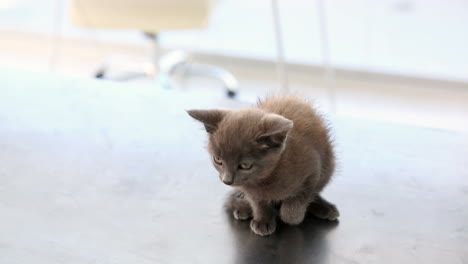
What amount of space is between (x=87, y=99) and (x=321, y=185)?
642 millimetres

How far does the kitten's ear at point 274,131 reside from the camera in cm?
82

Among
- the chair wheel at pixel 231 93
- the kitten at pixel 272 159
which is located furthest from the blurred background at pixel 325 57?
the kitten at pixel 272 159

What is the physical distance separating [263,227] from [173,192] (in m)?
0.19

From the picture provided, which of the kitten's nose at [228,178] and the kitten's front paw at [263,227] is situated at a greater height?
the kitten's nose at [228,178]

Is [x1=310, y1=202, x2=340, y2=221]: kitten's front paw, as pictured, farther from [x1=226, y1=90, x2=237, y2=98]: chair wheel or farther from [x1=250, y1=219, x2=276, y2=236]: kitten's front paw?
[x1=226, y1=90, x2=237, y2=98]: chair wheel

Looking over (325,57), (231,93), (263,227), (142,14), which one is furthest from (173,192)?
(325,57)

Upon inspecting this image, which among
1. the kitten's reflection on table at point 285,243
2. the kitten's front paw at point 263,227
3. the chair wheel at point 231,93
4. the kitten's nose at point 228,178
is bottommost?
the chair wheel at point 231,93

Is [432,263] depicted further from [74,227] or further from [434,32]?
[434,32]

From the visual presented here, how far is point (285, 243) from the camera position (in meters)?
0.92

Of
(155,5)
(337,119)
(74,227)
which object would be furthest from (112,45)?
(74,227)

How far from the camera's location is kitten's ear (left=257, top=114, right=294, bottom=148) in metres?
0.82

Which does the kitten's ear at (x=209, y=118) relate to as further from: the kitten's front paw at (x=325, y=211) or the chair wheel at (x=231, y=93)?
the chair wheel at (x=231, y=93)

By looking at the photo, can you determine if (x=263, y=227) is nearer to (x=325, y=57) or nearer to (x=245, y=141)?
(x=245, y=141)

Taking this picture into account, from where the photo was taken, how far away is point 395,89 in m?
3.00
